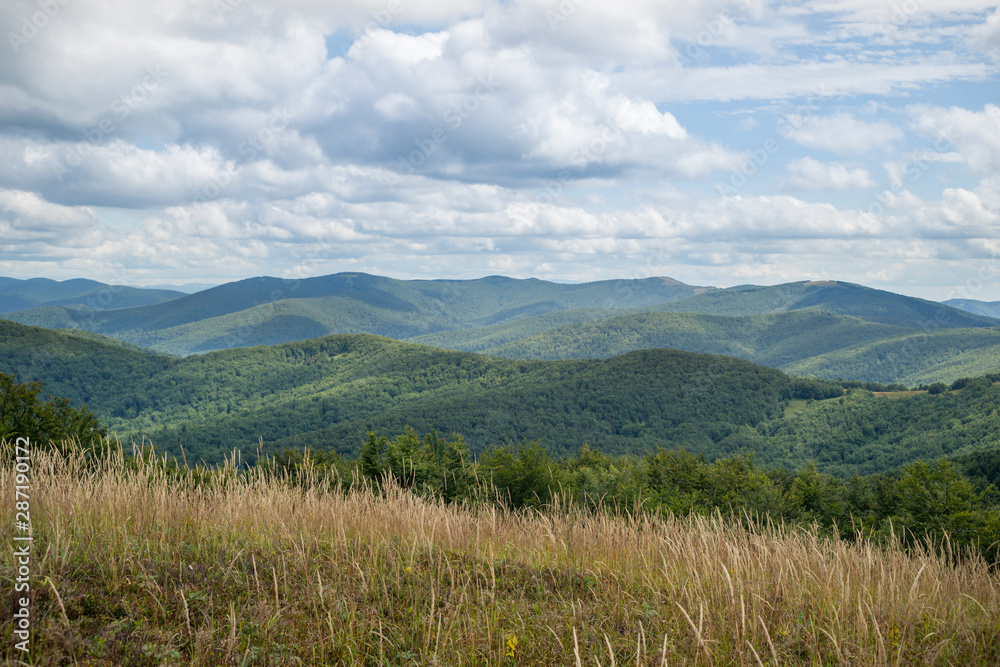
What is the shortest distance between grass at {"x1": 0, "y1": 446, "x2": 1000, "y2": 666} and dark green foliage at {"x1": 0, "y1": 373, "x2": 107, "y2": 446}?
16932 mm

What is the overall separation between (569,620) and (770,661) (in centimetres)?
156

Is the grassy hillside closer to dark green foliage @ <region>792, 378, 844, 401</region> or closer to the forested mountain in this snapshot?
the forested mountain

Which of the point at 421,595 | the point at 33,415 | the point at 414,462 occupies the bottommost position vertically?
the point at 414,462

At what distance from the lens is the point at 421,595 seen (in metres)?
5.20

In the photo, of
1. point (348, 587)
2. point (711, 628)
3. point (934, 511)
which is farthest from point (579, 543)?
point (934, 511)

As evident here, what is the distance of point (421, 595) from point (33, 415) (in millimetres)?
23665

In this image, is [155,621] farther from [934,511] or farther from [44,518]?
[934,511]

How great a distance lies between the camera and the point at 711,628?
4.51 meters

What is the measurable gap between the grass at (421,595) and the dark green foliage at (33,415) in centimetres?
1693

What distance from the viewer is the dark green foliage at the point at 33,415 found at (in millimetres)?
20016

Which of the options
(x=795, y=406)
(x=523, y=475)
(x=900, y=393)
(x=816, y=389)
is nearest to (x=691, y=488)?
(x=523, y=475)

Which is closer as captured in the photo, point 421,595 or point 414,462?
point 421,595

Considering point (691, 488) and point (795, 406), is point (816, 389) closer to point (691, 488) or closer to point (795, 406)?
point (795, 406)

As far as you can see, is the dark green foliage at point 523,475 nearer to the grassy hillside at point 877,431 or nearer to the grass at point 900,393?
the grassy hillside at point 877,431
